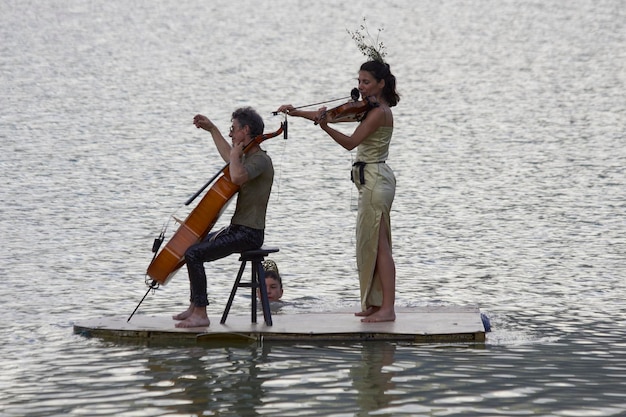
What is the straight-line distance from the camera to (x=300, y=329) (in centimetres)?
1032

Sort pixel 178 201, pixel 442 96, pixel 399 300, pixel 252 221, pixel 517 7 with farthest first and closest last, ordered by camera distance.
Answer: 1. pixel 517 7
2. pixel 442 96
3. pixel 178 201
4. pixel 399 300
5. pixel 252 221

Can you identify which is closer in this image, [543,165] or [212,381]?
[212,381]

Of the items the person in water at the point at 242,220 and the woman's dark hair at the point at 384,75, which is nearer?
the person in water at the point at 242,220

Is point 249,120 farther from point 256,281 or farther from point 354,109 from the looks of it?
point 256,281

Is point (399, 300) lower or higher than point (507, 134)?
lower

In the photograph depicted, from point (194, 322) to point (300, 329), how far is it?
2.55ft

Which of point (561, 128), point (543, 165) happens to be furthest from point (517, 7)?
point (543, 165)

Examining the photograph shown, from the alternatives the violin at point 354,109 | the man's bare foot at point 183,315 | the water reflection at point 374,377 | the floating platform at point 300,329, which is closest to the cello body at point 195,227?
the man's bare foot at point 183,315

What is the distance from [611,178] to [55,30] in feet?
77.5

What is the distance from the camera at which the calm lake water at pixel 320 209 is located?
912 cm

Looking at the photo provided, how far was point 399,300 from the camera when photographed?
12.1 meters

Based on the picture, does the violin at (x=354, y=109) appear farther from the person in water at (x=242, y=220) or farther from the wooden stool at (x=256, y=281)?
the wooden stool at (x=256, y=281)

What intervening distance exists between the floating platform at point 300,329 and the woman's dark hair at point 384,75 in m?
1.67

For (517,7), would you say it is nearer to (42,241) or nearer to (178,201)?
(178,201)
